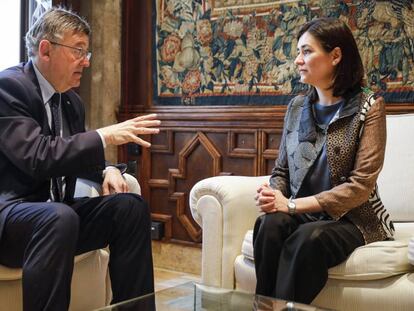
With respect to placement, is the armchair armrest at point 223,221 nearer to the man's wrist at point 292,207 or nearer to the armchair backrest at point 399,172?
the man's wrist at point 292,207

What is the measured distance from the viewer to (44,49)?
195 centimetres

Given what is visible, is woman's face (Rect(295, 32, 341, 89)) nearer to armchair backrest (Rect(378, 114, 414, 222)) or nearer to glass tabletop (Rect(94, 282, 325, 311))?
armchair backrest (Rect(378, 114, 414, 222))

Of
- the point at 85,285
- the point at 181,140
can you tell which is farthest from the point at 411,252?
the point at 181,140

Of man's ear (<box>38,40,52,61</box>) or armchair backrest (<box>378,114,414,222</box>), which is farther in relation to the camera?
armchair backrest (<box>378,114,414,222</box>)

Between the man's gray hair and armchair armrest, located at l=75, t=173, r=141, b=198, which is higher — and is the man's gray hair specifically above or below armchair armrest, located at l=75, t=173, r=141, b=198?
above

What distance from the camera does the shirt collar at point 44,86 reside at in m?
1.98

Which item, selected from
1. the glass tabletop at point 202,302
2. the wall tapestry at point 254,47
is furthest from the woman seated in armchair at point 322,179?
the wall tapestry at point 254,47

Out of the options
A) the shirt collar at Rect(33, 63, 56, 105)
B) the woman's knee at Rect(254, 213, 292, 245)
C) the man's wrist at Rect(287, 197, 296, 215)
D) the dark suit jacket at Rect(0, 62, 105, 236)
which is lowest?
the woman's knee at Rect(254, 213, 292, 245)

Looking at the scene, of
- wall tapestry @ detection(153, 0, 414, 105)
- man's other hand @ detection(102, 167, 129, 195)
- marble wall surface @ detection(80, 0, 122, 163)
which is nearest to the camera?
→ man's other hand @ detection(102, 167, 129, 195)

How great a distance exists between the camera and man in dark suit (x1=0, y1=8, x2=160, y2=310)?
1.67 meters

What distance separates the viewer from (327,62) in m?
2.10

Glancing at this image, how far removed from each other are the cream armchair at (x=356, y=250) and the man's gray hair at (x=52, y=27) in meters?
0.80

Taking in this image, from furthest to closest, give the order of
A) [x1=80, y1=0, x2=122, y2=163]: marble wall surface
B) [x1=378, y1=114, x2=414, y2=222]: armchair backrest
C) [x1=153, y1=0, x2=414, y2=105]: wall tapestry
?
[x1=80, y1=0, x2=122, y2=163]: marble wall surface
[x1=153, y1=0, x2=414, y2=105]: wall tapestry
[x1=378, y1=114, x2=414, y2=222]: armchair backrest

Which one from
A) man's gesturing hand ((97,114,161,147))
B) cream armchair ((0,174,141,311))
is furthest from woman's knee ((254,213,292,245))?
cream armchair ((0,174,141,311))
